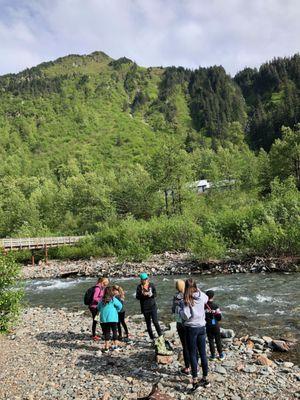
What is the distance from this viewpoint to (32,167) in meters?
149

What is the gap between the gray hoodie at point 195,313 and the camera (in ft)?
31.3

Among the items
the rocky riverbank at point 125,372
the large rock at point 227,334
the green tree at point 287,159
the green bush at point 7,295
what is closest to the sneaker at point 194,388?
the rocky riverbank at point 125,372

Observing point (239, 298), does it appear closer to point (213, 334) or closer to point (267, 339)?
point (267, 339)

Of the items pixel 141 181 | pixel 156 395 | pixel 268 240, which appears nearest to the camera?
pixel 156 395

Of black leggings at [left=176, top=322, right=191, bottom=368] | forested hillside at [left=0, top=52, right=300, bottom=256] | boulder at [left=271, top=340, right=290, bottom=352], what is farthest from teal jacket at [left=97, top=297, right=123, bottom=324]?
forested hillside at [left=0, top=52, right=300, bottom=256]

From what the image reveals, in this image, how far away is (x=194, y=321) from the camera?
31.3ft

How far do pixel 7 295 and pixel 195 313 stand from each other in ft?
25.2

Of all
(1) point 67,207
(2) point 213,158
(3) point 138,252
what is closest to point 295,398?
(3) point 138,252

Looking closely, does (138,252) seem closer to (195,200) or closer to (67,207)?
(195,200)

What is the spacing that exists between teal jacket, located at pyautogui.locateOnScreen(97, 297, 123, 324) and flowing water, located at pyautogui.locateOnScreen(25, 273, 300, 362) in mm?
4775

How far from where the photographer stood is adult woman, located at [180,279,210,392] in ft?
31.3

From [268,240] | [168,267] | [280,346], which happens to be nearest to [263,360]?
[280,346]

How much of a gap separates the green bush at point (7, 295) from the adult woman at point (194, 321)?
285 inches

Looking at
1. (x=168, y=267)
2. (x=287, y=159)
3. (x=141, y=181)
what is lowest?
(x=168, y=267)
